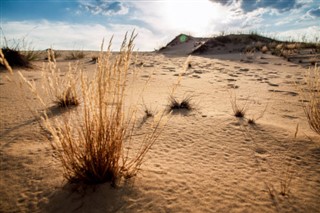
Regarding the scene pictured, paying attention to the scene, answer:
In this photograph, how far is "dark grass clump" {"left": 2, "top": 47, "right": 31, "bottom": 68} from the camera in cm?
595

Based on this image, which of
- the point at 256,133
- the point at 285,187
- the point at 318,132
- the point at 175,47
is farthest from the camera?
the point at 175,47

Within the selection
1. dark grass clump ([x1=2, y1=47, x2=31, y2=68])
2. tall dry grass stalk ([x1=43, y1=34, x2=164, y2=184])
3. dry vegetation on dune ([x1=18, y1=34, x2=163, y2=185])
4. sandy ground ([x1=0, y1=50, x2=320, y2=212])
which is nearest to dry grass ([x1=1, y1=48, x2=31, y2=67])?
dark grass clump ([x1=2, y1=47, x2=31, y2=68])

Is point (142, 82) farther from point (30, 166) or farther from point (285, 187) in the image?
point (285, 187)

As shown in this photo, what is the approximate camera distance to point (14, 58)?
6.10 m

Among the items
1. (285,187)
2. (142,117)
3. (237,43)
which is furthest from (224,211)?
(237,43)

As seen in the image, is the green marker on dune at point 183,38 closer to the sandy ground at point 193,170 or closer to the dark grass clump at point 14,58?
the dark grass clump at point 14,58

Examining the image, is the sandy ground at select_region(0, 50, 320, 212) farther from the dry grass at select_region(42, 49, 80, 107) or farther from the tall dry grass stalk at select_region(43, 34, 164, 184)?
the dry grass at select_region(42, 49, 80, 107)

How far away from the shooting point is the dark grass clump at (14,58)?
5953mm

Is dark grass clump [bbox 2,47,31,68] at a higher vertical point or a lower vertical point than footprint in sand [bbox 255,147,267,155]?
higher

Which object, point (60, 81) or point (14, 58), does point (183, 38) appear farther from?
point (60, 81)

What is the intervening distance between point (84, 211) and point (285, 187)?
4.24ft

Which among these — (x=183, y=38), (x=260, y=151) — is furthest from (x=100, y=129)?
(x=183, y=38)

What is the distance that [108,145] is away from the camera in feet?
4.98

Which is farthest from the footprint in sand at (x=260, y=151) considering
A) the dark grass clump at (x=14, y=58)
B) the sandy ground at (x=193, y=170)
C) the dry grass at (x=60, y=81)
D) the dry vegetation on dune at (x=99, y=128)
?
the dark grass clump at (x=14, y=58)
